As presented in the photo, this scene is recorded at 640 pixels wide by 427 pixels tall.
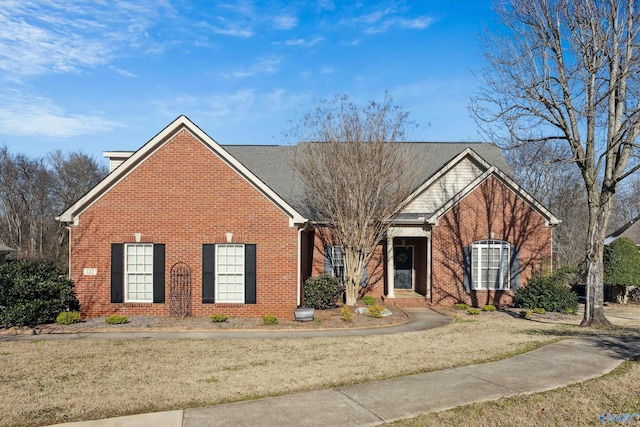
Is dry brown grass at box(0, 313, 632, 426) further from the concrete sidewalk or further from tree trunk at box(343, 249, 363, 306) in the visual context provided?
tree trunk at box(343, 249, 363, 306)

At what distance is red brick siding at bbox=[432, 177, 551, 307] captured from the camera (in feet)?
68.2

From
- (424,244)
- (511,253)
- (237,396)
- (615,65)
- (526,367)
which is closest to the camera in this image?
(237,396)

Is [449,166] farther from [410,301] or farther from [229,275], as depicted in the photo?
Answer: [229,275]

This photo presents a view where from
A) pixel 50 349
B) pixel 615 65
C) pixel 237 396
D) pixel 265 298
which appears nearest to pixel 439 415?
pixel 237 396

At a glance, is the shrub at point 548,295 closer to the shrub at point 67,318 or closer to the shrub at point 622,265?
the shrub at point 622,265

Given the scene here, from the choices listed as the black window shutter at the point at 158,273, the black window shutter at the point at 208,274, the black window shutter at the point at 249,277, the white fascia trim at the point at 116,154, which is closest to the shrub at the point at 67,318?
the black window shutter at the point at 158,273

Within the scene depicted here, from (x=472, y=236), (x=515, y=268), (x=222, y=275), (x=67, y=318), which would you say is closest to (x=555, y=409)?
(x=222, y=275)

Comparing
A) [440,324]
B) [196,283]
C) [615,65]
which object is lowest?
[440,324]

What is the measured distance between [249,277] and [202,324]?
7.26 feet

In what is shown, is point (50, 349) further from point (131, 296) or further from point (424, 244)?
point (424, 244)

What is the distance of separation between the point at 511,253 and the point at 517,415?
15243mm

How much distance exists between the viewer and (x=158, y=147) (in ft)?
55.2

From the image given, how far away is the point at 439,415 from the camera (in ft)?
21.9

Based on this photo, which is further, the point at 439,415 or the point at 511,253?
the point at 511,253
